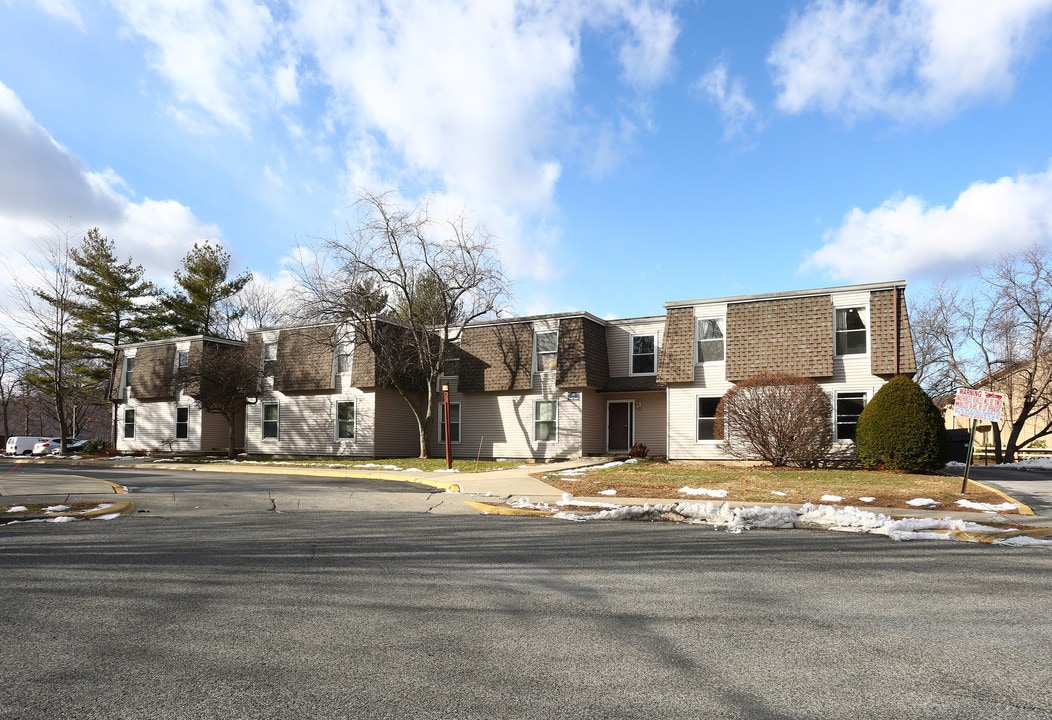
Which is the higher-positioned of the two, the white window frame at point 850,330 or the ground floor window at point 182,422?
the white window frame at point 850,330

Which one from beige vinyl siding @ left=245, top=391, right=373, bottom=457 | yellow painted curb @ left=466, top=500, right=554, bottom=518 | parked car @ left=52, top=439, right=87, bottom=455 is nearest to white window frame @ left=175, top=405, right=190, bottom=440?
beige vinyl siding @ left=245, top=391, right=373, bottom=457

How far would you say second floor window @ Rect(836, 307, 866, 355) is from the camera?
2225cm

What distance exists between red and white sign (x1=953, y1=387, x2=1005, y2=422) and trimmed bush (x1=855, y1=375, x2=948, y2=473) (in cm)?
457

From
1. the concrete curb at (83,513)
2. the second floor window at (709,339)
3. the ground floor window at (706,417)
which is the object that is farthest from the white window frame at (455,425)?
the concrete curb at (83,513)

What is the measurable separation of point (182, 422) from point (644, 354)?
2280 centimetres

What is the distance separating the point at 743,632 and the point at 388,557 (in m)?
4.25

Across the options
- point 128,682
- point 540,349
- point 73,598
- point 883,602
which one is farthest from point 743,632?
point 540,349

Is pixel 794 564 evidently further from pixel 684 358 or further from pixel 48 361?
pixel 48 361

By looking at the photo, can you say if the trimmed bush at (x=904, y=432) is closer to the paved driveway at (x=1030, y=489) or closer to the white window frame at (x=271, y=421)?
the paved driveway at (x=1030, y=489)

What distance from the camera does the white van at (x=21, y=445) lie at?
44875 millimetres

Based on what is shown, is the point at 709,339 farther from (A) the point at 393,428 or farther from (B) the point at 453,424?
(A) the point at 393,428

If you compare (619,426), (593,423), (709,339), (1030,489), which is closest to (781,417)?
(709,339)

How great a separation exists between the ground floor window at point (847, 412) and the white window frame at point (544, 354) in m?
9.78

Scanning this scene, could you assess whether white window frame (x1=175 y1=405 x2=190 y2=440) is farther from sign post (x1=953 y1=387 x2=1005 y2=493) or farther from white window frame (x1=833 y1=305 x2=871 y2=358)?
sign post (x1=953 y1=387 x2=1005 y2=493)
